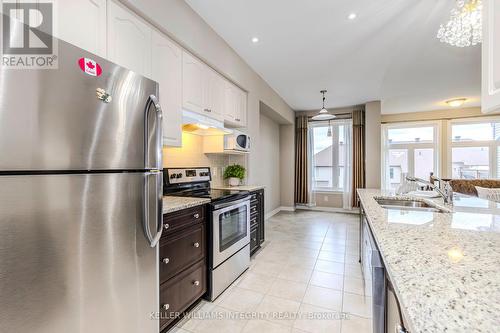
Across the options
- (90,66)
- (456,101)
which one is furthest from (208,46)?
(456,101)

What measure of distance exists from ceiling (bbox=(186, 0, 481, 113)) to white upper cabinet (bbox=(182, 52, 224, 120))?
19.5 inches

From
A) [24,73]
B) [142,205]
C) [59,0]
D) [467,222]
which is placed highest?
[59,0]

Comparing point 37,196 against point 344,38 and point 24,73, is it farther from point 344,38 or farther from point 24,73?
point 344,38

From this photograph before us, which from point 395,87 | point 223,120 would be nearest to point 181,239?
point 223,120

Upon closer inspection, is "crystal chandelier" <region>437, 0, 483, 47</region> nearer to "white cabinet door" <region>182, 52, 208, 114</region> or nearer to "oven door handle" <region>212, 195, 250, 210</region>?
"white cabinet door" <region>182, 52, 208, 114</region>

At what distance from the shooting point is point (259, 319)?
5.93 feet

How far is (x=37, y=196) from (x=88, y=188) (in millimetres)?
175

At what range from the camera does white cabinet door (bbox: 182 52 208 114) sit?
2164 mm

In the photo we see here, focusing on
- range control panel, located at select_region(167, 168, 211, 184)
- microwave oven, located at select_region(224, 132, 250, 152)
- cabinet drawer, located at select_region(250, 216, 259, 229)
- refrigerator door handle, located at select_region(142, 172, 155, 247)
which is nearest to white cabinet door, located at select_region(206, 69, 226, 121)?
microwave oven, located at select_region(224, 132, 250, 152)

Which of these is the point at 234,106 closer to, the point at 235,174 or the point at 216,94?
the point at 216,94

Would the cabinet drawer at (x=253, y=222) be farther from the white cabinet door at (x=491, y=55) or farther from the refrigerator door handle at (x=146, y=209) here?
the white cabinet door at (x=491, y=55)

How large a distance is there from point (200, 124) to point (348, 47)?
2158mm

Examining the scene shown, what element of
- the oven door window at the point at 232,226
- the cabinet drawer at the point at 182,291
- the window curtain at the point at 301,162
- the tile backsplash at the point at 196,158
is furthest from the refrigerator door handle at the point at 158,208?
the window curtain at the point at 301,162

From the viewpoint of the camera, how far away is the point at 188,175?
264cm
